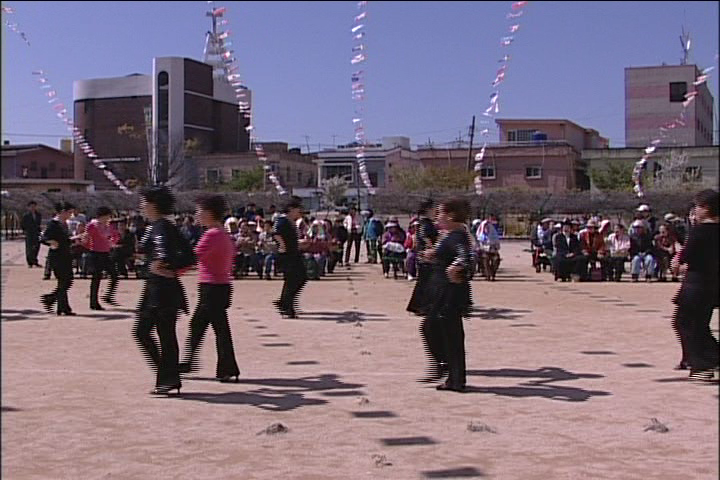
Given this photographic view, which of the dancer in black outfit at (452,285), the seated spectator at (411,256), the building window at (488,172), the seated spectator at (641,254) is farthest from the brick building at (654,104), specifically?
the dancer in black outfit at (452,285)

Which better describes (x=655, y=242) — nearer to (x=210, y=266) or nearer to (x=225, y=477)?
(x=210, y=266)

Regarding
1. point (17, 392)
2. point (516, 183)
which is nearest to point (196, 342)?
point (17, 392)

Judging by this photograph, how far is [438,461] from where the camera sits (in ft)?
19.3

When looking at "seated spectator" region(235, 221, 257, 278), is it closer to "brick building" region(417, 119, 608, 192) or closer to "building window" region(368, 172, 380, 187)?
"brick building" region(417, 119, 608, 192)

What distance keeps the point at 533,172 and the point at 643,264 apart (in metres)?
40.5

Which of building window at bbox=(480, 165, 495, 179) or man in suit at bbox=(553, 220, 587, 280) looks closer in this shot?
man in suit at bbox=(553, 220, 587, 280)

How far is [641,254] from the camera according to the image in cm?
2119

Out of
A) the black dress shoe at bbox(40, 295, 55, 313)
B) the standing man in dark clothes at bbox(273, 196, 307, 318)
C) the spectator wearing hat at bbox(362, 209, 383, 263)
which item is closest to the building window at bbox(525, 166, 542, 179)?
the spectator wearing hat at bbox(362, 209, 383, 263)

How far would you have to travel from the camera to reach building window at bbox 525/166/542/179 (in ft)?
199

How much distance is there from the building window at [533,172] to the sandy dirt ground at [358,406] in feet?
159

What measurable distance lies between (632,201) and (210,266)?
1396 inches

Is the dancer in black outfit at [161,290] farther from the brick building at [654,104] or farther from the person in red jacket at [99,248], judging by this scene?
the brick building at [654,104]

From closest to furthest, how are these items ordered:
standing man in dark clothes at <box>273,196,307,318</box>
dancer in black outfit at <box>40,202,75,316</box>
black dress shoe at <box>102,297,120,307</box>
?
standing man in dark clothes at <box>273,196,307,318</box>
dancer in black outfit at <box>40,202,75,316</box>
black dress shoe at <box>102,297,120,307</box>

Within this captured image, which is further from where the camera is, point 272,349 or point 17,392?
point 272,349
